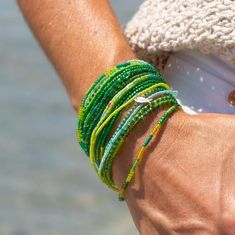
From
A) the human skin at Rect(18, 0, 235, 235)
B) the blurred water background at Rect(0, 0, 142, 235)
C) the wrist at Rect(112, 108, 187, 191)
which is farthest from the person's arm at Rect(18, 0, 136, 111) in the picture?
the blurred water background at Rect(0, 0, 142, 235)

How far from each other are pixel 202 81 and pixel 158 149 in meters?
0.15

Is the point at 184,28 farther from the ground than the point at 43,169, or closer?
farther from the ground

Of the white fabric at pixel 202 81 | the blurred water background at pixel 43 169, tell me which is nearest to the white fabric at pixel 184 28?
the white fabric at pixel 202 81

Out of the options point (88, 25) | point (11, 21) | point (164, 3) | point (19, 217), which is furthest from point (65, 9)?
point (11, 21)

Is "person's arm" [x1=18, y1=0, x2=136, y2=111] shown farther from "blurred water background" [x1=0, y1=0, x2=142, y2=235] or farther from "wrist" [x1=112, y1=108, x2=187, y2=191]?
"blurred water background" [x1=0, y1=0, x2=142, y2=235]

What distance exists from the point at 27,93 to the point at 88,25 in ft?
12.5

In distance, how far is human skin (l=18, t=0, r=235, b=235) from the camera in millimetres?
1095

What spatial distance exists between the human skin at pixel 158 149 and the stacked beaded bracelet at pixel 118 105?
0.5 inches

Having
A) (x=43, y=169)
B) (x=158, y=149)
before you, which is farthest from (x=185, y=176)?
(x=43, y=169)

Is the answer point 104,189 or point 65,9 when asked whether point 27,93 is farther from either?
point 65,9

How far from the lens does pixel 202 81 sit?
124 cm

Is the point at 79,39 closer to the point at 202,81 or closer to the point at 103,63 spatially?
the point at 103,63

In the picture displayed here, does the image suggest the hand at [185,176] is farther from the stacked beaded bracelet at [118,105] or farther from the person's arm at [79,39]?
the person's arm at [79,39]

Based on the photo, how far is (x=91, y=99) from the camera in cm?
119
